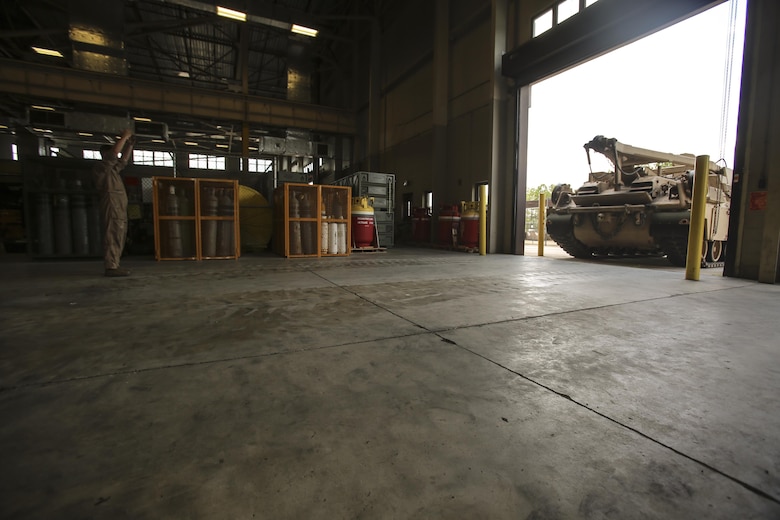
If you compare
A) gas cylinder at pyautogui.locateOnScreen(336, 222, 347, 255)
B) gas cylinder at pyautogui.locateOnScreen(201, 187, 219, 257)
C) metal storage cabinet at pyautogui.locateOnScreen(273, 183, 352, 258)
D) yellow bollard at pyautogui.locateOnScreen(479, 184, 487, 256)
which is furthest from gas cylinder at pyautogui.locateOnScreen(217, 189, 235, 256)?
yellow bollard at pyautogui.locateOnScreen(479, 184, 487, 256)

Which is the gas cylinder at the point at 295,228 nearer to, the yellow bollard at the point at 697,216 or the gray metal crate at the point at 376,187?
the gray metal crate at the point at 376,187

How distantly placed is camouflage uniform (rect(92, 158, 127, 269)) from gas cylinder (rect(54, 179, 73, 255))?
331cm

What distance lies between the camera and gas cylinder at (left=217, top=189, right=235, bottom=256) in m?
7.69

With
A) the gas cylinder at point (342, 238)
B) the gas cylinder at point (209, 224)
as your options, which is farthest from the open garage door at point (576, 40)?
the gas cylinder at point (209, 224)

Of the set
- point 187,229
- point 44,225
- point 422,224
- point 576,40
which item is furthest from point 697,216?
point 44,225

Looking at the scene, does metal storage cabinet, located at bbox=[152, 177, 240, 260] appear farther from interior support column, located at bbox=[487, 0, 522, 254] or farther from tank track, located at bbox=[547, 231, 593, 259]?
tank track, located at bbox=[547, 231, 593, 259]

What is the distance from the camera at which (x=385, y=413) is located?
61.5 inches

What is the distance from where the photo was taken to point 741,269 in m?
6.08

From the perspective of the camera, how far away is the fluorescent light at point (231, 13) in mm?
12609

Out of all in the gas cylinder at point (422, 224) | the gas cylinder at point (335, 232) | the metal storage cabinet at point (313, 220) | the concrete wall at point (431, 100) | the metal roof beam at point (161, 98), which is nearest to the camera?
the metal storage cabinet at point (313, 220)

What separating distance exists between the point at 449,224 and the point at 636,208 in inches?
210

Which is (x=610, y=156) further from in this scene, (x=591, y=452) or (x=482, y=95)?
(x=591, y=452)

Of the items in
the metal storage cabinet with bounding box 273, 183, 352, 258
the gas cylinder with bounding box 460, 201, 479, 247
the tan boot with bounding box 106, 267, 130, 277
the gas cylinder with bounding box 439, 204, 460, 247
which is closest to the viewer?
the tan boot with bounding box 106, 267, 130, 277

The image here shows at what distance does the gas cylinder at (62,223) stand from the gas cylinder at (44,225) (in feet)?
0.31
